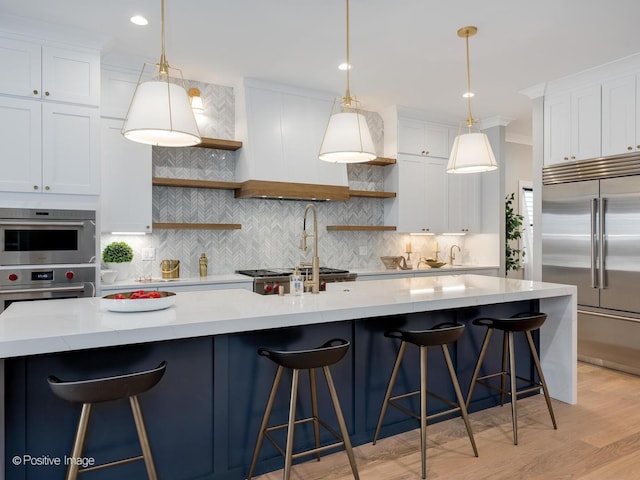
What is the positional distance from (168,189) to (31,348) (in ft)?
9.74

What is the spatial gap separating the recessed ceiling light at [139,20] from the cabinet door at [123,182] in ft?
3.14

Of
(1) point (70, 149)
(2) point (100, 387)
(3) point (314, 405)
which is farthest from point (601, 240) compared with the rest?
(1) point (70, 149)

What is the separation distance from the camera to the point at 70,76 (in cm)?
348

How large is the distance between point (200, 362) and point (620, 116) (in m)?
4.17

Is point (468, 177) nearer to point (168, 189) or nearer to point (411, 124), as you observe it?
point (411, 124)

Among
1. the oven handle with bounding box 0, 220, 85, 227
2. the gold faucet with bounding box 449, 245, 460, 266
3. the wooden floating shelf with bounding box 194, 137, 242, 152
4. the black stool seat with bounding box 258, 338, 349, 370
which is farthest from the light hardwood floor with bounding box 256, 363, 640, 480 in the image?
the wooden floating shelf with bounding box 194, 137, 242, 152

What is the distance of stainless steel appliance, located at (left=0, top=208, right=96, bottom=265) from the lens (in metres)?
3.25

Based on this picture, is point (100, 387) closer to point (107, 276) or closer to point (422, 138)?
point (107, 276)

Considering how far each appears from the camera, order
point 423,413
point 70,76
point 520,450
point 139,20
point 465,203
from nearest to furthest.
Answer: point 423,413 < point 520,450 < point 139,20 < point 70,76 < point 465,203

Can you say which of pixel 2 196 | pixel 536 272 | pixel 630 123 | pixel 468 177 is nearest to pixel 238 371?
pixel 2 196

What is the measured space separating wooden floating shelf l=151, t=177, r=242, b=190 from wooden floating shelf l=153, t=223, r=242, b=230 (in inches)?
14.6

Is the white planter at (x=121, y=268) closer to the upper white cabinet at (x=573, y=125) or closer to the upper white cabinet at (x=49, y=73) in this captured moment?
the upper white cabinet at (x=49, y=73)

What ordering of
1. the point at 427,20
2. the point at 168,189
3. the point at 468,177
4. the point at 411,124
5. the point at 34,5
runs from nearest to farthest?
1. the point at 34,5
2. the point at 427,20
3. the point at 168,189
4. the point at 411,124
5. the point at 468,177

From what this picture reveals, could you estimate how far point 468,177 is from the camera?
6035mm
